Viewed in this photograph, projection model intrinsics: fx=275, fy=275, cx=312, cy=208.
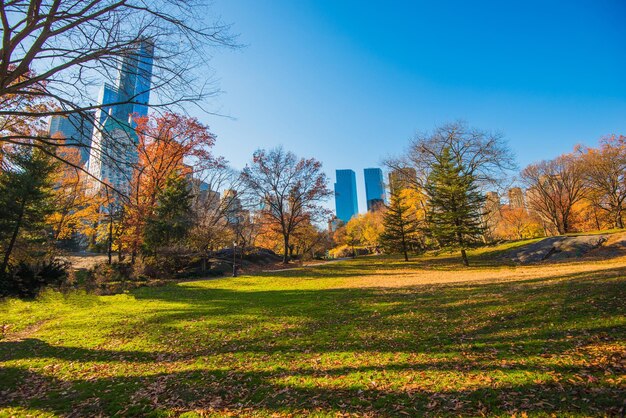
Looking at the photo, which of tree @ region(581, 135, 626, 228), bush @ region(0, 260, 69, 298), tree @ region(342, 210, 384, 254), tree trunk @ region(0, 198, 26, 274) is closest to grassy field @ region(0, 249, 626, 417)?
bush @ region(0, 260, 69, 298)

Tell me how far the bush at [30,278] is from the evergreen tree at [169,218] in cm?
549

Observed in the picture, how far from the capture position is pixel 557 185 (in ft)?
116

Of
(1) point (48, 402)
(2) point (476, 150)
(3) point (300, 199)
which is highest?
(2) point (476, 150)

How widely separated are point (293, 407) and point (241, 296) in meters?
10.1

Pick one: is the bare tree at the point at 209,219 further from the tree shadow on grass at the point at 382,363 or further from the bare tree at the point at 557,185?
the bare tree at the point at 557,185

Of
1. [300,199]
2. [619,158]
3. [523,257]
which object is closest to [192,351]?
[523,257]

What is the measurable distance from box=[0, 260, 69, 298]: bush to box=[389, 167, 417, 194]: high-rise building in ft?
93.8

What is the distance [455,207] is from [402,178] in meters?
10.3

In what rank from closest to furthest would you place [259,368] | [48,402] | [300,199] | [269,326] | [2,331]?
[48,402], [259,368], [269,326], [2,331], [300,199]

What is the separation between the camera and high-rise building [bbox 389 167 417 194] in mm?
30170

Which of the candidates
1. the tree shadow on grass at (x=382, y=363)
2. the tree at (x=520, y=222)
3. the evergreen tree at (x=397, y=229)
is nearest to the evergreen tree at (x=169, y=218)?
the tree shadow on grass at (x=382, y=363)

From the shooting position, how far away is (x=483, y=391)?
146 inches

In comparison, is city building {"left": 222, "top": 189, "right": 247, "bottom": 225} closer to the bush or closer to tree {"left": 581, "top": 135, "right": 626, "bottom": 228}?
the bush

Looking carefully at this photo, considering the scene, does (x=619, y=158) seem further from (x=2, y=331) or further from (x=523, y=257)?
(x=2, y=331)
